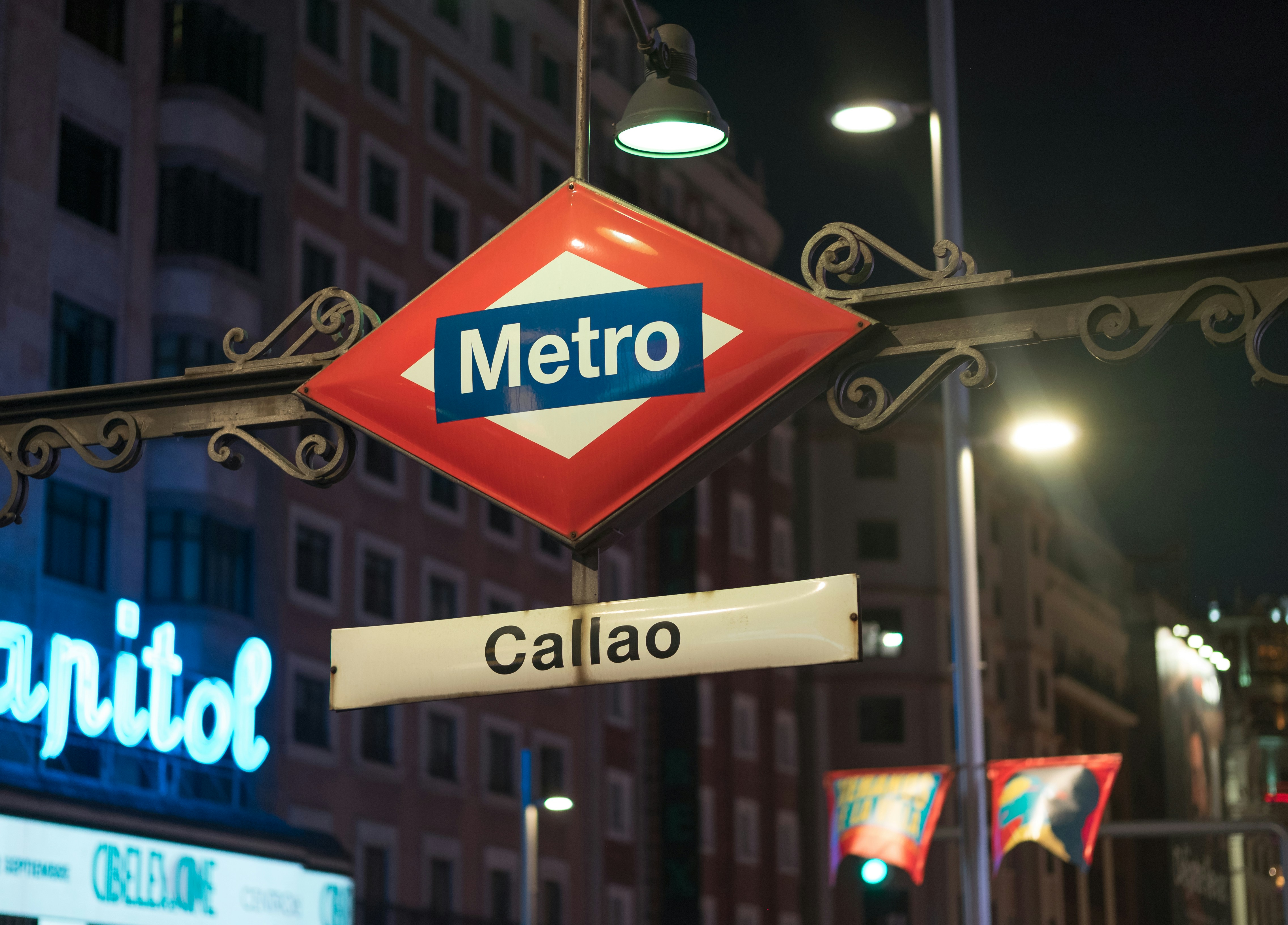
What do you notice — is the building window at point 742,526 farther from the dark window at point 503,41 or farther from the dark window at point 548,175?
the dark window at point 503,41

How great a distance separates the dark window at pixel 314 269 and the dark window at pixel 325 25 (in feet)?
15.2

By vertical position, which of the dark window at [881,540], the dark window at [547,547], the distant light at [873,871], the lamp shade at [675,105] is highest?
the dark window at [881,540]

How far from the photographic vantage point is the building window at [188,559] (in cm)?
3400

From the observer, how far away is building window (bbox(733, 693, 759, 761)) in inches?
2431

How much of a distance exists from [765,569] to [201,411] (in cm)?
6171

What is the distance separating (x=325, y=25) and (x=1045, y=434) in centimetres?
2818

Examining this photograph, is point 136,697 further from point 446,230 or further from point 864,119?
point 446,230

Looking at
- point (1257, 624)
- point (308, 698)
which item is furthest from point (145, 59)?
point (1257, 624)

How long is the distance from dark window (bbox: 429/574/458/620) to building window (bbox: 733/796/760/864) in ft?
64.3

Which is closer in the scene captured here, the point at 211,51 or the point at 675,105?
the point at 675,105

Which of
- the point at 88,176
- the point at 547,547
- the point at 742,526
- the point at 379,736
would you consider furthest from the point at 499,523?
the point at 742,526

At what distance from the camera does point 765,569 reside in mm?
66500

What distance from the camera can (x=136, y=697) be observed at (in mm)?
30688

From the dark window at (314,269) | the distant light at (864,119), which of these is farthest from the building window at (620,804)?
the distant light at (864,119)
